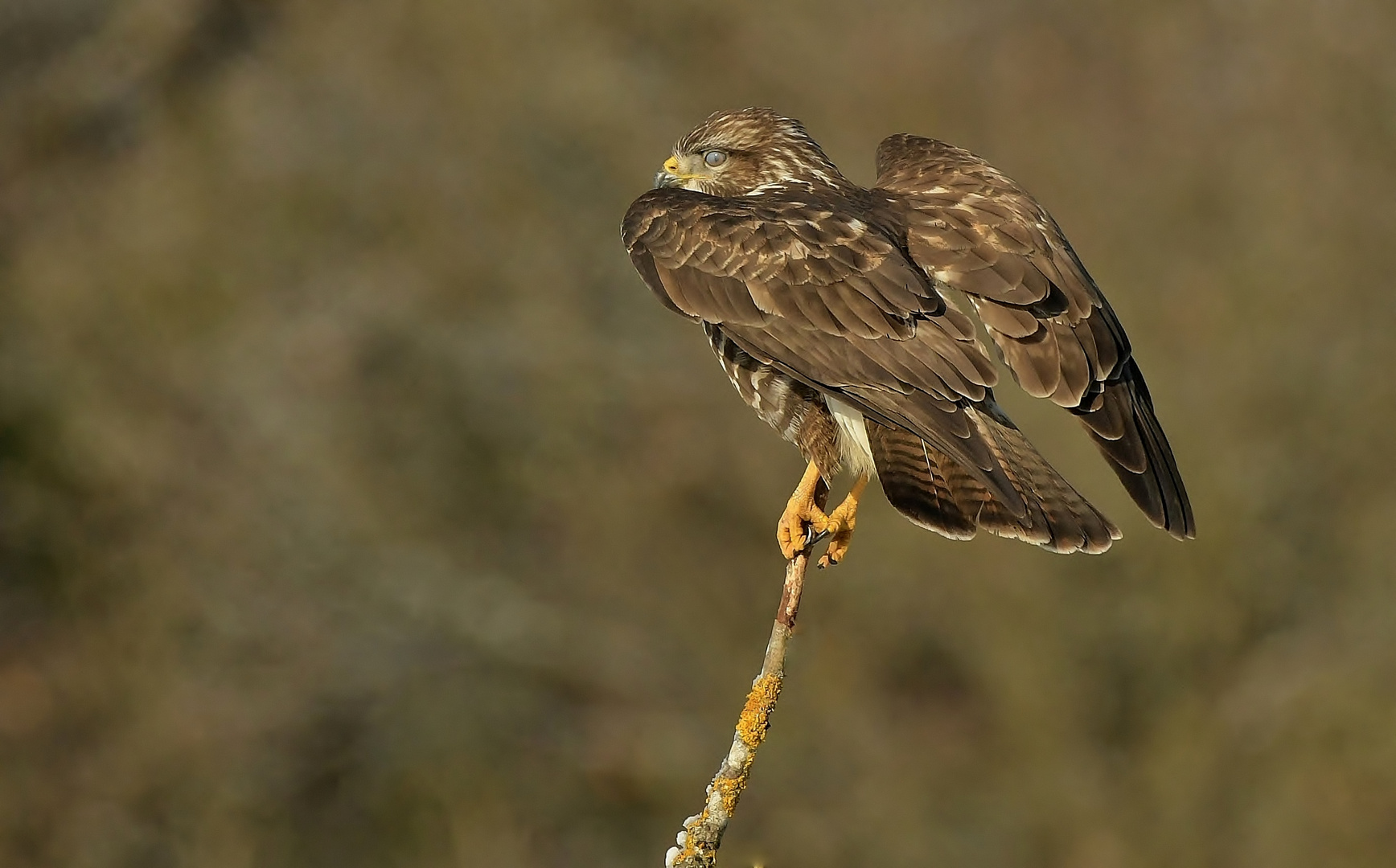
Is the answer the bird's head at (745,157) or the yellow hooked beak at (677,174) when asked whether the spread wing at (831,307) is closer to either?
the bird's head at (745,157)

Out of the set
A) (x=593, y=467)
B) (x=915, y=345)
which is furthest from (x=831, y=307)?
(x=593, y=467)

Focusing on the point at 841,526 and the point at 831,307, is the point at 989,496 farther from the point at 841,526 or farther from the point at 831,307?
the point at 831,307

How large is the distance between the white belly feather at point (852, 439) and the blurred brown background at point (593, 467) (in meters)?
4.67

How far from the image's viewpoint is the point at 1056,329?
404 cm

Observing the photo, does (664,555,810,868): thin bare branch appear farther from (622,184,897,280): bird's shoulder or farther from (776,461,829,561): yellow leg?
(622,184,897,280): bird's shoulder

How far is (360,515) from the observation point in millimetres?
11711

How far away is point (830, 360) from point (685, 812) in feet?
23.5

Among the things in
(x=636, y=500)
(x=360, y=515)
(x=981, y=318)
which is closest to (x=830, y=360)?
(x=981, y=318)

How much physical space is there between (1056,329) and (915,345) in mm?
414

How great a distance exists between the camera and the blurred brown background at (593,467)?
9352mm

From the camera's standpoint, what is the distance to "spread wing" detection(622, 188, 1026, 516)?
3.74m

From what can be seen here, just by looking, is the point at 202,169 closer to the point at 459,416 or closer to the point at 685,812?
the point at 459,416

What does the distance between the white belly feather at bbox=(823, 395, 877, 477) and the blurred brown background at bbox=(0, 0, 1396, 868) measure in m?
4.67

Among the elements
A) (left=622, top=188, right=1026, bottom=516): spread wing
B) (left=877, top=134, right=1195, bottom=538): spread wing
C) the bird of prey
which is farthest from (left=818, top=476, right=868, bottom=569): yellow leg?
(left=877, top=134, right=1195, bottom=538): spread wing
